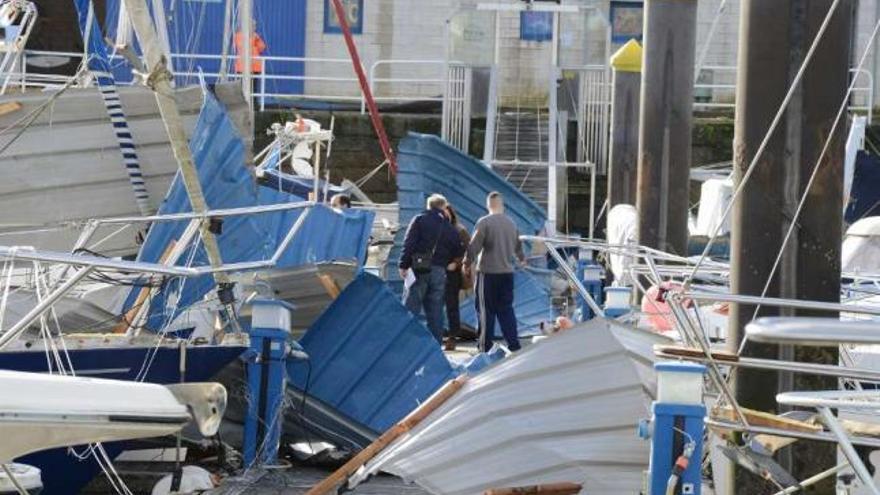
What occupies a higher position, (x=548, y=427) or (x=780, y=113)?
(x=780, y=113)

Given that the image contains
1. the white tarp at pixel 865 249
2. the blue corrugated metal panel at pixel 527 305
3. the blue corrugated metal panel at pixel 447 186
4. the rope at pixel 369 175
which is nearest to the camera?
the white tarp at pixel 865 249

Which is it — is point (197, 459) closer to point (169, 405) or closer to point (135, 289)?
point (135, 289)

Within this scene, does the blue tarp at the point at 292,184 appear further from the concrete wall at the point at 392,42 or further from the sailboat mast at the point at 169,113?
the concrete wall at the point at 392,42

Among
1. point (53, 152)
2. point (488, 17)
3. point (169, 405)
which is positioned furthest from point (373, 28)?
point (169, 405)

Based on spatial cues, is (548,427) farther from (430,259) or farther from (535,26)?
(535,26)

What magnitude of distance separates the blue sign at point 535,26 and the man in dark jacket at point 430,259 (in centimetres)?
1158

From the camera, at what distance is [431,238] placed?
1675 centimetres

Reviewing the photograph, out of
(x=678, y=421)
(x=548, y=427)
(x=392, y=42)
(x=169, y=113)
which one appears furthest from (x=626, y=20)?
(x=678, y=421)

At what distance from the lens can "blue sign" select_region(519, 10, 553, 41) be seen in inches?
1107

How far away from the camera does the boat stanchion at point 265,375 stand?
1130cm

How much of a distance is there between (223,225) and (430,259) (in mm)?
4431

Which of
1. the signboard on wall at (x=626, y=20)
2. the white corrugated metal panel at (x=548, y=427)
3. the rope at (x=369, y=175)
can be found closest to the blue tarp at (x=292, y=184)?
the rope at (x=369, y=175)

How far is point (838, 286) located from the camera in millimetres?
9578

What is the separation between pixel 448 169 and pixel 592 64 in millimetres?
6875
